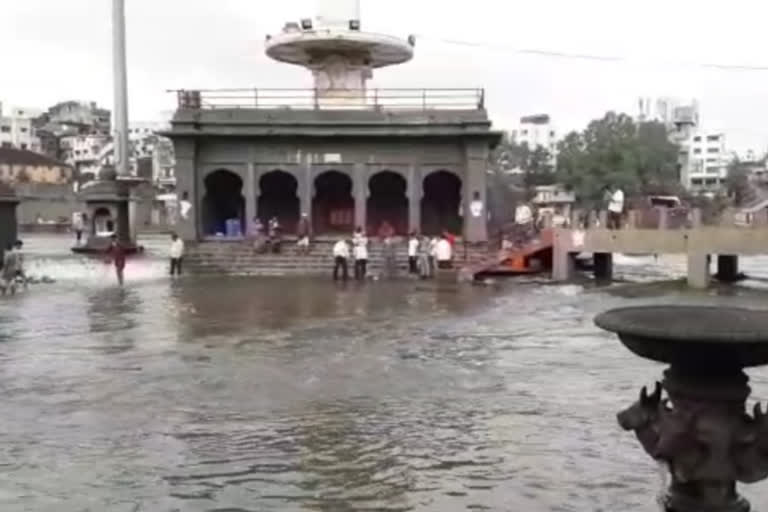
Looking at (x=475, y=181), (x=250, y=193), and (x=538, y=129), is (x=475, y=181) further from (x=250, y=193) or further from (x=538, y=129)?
(x=538, y=129)

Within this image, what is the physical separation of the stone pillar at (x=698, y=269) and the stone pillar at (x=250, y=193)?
15.7 m

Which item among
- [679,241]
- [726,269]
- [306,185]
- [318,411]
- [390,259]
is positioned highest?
[306,185]

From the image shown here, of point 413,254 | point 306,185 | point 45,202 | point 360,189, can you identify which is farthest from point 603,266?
point 45,202

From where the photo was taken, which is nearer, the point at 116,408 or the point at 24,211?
the point at 116,408

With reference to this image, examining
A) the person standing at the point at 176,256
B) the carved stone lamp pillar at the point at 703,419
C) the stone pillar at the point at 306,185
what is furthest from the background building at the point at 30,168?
the carved stone lamp pillar at the point at 703,419

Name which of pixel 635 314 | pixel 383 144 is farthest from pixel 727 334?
pixel 383 144

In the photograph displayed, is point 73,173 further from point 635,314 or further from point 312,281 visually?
point 635,314

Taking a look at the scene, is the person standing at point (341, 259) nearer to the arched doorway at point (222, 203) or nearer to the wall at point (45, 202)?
the arched doorway at point (222, 203)

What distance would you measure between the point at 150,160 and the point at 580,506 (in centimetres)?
10762

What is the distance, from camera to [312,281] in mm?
28359

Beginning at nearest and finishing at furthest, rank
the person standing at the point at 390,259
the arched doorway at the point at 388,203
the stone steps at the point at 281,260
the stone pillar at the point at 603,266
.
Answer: the person standing at the point at 390,259, the stone pillar at the point at 603,266, the stone steps at the point at 281,260, the arched doorway at the point at 388,203

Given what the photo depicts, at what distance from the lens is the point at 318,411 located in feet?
32.4

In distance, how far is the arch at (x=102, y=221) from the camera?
42781mm

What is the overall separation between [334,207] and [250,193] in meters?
4.73
